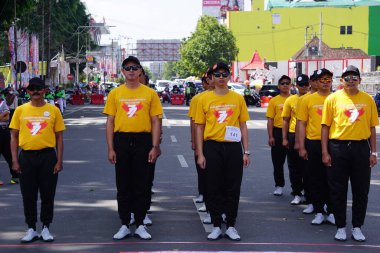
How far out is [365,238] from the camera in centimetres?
779

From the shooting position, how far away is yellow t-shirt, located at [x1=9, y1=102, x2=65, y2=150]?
7.65m

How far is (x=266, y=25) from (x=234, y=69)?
7.72 m

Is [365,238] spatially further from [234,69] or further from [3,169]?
[234,69]

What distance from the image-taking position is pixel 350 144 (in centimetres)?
764

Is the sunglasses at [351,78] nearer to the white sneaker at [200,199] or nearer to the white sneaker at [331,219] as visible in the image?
the white sneaker at [331,219]

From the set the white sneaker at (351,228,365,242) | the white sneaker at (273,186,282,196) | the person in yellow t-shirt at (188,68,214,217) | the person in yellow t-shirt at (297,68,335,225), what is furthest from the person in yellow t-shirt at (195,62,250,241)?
the white sneaker at (273,186,282,196)

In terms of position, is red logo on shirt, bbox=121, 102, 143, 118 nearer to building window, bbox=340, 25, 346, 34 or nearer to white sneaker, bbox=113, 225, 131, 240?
white sneaker, bbox=113, 225, 131, 240

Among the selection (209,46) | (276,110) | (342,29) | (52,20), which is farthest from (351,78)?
(342,29)

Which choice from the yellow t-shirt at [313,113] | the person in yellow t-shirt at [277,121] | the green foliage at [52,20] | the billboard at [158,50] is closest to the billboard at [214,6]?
the billboard at [158,50]

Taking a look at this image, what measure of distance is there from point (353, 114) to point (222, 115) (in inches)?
53.8

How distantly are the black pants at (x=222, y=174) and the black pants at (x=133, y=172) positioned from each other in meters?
0.66

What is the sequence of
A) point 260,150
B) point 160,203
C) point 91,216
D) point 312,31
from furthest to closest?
point 312,31
point 260,150
point 160,203
point 91,216

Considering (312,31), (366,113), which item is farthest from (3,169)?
(312,31)

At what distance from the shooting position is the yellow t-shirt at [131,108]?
772 cm
